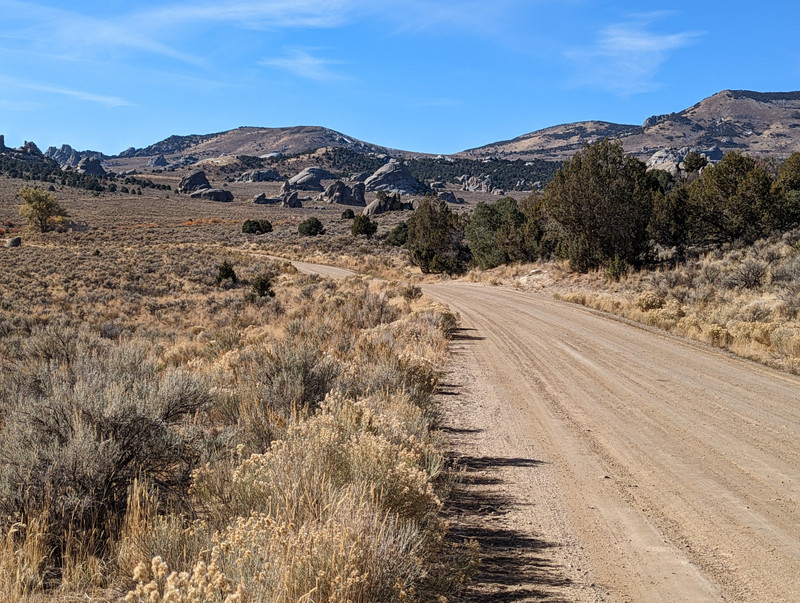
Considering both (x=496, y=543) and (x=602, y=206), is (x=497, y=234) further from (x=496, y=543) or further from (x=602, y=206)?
(x=496, y=543)

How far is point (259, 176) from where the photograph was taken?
519 feet

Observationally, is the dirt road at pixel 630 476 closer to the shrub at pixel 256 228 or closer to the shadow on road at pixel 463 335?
the shadow on road at pixel 463 335

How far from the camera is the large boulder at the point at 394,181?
136 meters

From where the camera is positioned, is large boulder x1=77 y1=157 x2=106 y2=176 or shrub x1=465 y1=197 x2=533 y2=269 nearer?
shrub x1=465 y1=197 x2=533 y2=269

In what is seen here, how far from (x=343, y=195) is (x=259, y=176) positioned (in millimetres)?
53323

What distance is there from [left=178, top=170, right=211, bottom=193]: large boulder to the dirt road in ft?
429

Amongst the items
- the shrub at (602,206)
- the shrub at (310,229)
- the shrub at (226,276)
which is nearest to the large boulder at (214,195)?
the shrub at (310,229)

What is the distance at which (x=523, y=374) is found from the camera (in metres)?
10.2

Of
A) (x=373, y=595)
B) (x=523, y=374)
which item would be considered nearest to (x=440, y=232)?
(x=523, y=374)

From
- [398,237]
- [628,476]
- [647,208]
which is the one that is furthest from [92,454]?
[398,237]

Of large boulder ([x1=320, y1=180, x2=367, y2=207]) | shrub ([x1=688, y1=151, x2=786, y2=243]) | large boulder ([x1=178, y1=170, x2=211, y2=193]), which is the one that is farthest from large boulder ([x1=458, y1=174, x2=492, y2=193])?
shrub ([x1=688, y1=151, x2=786, y2=243])

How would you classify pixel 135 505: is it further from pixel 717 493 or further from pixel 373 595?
pixel 717 493

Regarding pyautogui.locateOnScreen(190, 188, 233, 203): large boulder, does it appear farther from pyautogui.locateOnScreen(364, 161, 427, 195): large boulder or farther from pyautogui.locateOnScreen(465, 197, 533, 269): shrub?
pyautogui.locateOnScreen(465, 197, 533, 269): shrub

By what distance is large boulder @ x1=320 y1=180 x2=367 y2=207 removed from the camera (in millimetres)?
115688
